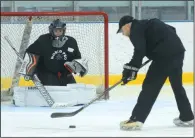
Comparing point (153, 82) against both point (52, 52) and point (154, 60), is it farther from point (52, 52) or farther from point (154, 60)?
point (52, 52)

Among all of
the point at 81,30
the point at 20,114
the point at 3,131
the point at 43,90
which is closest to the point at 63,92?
the point at 43,90

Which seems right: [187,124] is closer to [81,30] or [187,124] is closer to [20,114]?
[20,114]

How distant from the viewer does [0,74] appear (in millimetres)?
5211

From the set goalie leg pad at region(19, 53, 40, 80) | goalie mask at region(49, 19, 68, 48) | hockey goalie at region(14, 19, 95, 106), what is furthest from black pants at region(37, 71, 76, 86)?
goalie mask at region(49, 19, 68, 48)

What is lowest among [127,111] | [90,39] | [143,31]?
[127,111]

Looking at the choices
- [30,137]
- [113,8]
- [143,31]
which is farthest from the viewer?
[113,8]

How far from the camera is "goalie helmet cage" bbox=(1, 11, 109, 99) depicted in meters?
5.25

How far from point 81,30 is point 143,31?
2.24 m

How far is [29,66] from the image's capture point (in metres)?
4.73

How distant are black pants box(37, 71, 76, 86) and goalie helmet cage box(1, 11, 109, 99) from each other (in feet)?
1.44

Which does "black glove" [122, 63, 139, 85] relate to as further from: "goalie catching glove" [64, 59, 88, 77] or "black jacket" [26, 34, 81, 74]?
"black jacket" [26, 34, 81, 74]

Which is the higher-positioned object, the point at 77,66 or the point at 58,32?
the point at 58,32

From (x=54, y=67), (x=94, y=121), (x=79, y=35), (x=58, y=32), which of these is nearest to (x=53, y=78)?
(x=54, y=67)

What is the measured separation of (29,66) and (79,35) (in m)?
0.88
